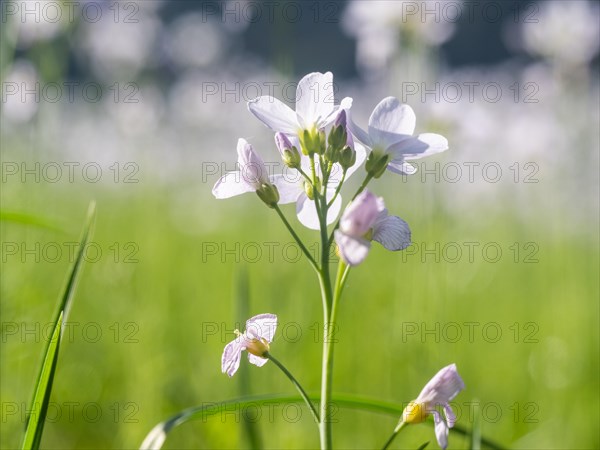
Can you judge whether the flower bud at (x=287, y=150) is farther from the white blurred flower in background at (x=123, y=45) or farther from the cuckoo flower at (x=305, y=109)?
the white blurred flower in background at (x=123, y=45)

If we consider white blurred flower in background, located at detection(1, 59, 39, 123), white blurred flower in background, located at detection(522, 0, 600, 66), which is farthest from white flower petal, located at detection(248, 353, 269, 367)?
white blurred flower in background, located at detection(522, 0, 600, 66)

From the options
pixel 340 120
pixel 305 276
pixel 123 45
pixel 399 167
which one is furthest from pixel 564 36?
pixel 340 120

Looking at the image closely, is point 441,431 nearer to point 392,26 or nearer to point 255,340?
point 255,340

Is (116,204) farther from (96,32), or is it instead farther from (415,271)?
(415,271)

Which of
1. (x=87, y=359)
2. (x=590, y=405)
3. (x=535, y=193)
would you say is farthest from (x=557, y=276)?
(x=87, y=359)

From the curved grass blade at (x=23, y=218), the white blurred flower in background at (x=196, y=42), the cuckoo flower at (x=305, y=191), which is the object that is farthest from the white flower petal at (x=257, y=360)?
the white blurred flower in background at (x=196, y=42)

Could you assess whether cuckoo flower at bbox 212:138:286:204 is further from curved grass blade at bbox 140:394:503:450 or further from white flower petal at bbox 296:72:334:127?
curved grass blade at bbox 140:394:503:450
